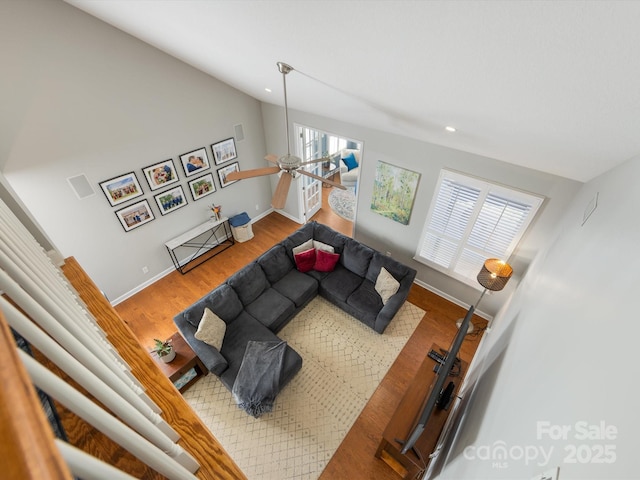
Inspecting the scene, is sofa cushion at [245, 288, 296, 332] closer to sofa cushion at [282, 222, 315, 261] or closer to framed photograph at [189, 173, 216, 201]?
sofa cushion at [282, 222, 315, 261]

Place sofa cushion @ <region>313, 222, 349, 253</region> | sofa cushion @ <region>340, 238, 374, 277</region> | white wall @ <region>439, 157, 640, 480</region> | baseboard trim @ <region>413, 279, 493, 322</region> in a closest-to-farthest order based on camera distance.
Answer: white wall @ <region>439, 157, 640, 480</region>
baseboard trim @ <region>413, 279, 493, 322</region>
sofa cushion @ <region>340, 238, 374, 277</region>
sofa cushion @ <region>313, 222, 349, 253</region>

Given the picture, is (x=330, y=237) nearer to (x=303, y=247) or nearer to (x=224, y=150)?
(x=303, y=247)

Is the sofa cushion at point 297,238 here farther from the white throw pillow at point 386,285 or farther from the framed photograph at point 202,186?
the framed photograph at point 202,186

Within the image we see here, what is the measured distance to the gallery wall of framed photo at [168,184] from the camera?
403cm

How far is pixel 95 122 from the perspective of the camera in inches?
138

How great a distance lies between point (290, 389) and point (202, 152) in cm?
386

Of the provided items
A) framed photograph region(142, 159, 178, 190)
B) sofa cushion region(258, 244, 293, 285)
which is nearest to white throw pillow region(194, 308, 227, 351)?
sofa cushion region(258, 244, 293, 285)

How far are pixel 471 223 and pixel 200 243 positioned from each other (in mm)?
4576

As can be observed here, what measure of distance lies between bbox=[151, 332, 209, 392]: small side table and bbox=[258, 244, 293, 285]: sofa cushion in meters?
1.42

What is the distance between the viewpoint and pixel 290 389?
11.5ft

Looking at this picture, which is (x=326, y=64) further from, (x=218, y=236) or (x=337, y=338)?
(x=218, y=236)

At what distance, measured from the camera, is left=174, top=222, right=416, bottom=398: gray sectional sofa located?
3.47 meters

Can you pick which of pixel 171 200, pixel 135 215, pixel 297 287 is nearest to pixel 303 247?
pixel 297 287

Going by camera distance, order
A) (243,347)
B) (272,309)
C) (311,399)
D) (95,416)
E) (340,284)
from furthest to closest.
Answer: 1. (340,284)
2. (272,309)
3. (243,347)
4. (311,399)
5. (95,416)
